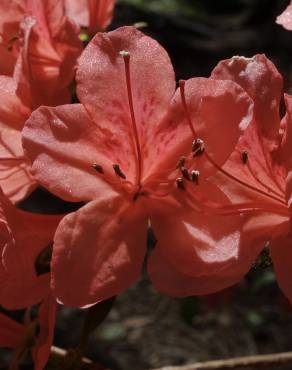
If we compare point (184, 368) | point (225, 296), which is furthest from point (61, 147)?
point (225, 296)

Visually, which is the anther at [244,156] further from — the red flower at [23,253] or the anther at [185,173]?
the red flower at [23,253]

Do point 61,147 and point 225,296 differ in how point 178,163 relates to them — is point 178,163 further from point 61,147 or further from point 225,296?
point 225,296

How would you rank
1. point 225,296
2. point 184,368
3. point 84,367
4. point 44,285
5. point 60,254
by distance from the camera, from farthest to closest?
point 225,296 < point 184,368 < point 84,367 < point 44,285 < point 60,254

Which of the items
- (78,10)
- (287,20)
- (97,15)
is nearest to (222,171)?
(287,20)

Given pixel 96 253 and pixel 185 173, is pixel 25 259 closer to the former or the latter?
pixel 96 253

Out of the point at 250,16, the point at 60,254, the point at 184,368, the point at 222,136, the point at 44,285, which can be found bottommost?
the point at 250,16

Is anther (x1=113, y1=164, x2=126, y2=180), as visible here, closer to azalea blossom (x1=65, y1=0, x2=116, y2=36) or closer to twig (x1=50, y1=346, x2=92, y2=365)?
twig (x1=50, y1=346, x2=92, y2=365)

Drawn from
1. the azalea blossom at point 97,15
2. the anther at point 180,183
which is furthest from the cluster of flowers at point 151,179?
the azalea blossom at point 97,15
